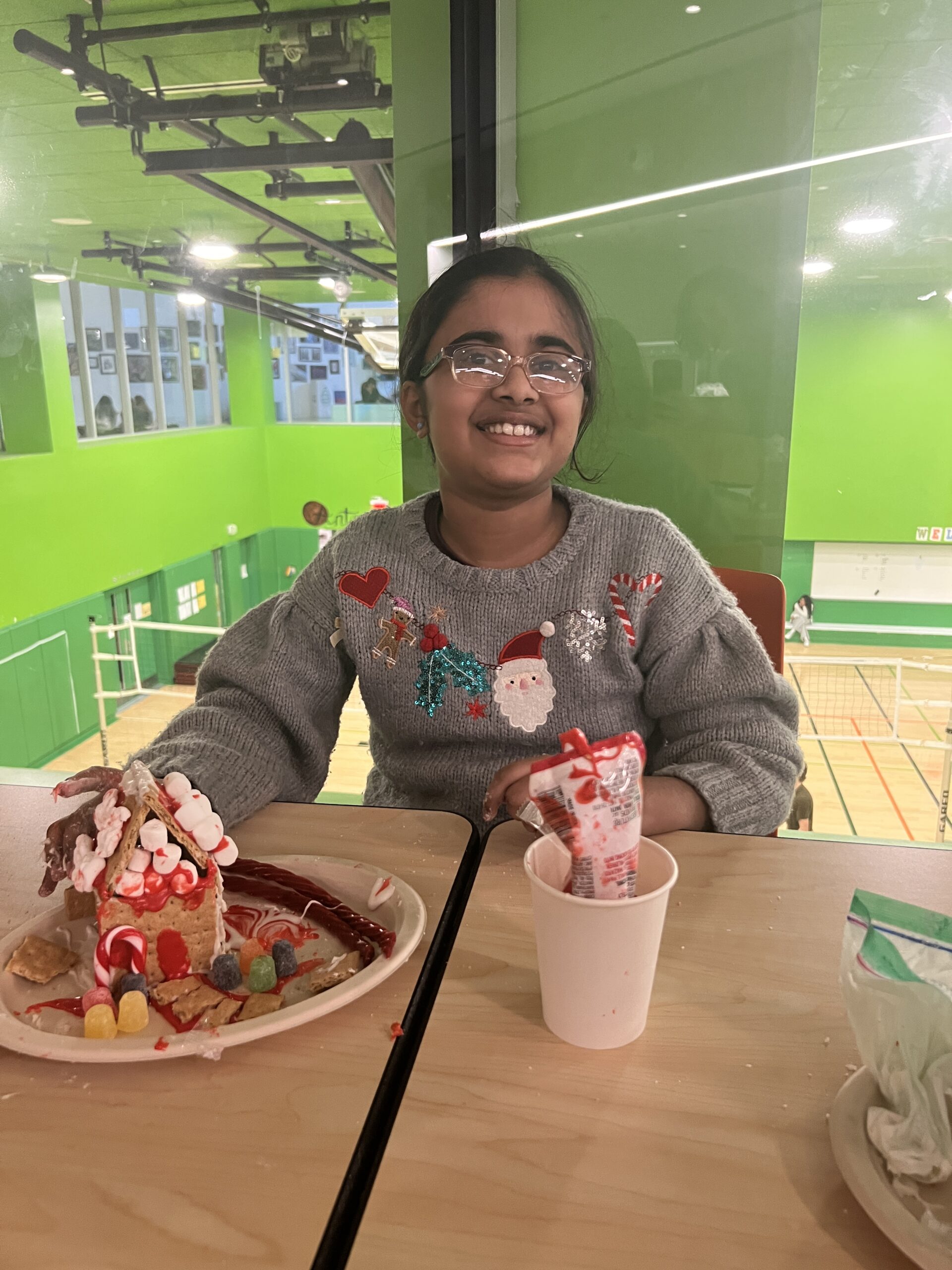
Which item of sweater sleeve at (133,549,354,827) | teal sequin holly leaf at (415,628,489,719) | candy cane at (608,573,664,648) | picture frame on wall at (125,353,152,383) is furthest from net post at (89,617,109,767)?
candy cane at (608,573,664,648)

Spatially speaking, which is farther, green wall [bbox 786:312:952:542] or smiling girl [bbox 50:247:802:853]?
green wall [bbox 786:312:952:542]

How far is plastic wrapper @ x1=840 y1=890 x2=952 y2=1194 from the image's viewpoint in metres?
0.42

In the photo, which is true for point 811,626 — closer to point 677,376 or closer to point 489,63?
point 677,376

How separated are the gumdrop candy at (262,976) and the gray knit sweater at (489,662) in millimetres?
348

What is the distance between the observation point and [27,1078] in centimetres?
51

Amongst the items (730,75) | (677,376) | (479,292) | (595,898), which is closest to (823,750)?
(677,376)

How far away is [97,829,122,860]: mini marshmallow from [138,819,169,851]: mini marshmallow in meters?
0.01

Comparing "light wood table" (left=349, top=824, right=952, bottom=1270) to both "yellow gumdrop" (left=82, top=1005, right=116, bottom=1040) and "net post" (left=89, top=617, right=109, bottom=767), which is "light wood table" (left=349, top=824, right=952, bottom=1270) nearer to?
"yellow gumdrop" (left=82, top=1005, right=116, bottom=1040)

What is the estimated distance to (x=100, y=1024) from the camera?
542 mm

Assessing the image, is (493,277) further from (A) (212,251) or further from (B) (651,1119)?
(A) (212,251)

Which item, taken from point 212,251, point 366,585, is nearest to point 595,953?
point 366,585

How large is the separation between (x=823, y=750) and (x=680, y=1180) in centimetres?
482

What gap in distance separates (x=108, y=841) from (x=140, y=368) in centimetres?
436

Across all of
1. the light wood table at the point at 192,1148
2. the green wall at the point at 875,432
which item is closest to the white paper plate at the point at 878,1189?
the light wood table at the point at 192,1148
